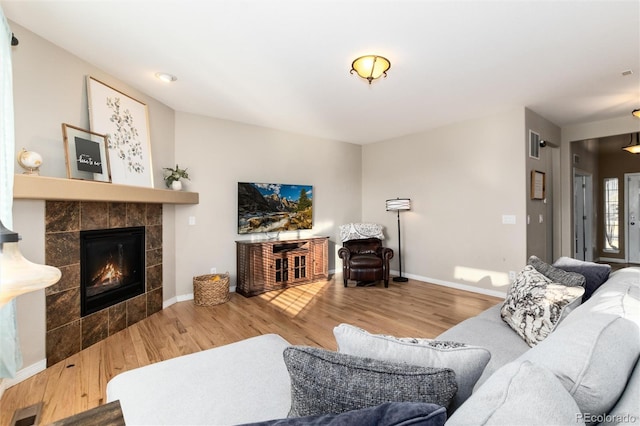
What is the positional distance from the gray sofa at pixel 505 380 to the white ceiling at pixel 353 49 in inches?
74.2

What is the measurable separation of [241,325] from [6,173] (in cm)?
219

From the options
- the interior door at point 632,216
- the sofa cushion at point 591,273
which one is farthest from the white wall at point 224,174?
the interior door at point 632,216

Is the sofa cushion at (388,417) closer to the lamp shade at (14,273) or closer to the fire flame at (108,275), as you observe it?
the lamp shade at (14,273)

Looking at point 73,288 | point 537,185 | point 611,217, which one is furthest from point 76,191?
point 611,217

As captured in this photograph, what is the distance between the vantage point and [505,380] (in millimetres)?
679

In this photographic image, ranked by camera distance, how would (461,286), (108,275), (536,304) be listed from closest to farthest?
(536,304) → (108,275) → (461,286)

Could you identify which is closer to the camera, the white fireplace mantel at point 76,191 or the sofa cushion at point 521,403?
the sofa cushion at point 521,403

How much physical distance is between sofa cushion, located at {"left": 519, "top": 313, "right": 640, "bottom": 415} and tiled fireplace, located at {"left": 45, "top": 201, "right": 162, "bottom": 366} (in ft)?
10.4

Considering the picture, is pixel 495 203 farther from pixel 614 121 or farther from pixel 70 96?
pixel 70 96

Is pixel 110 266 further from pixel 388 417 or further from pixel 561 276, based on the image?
pixel 561 276

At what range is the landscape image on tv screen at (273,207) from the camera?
4422mm

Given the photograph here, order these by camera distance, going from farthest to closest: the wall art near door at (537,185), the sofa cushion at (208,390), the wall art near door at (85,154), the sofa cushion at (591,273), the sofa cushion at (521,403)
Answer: the wall art near door at (537,185) → the wall art near door at (85,154) → the sofa cushion at (591,273) → the sofa cushion at (208,390) → the sofa cushion at (521,403)

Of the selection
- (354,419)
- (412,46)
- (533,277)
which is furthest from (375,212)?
(354,419)

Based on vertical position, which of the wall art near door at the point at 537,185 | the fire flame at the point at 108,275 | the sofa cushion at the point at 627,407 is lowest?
the fire flame at the point at 108,275
